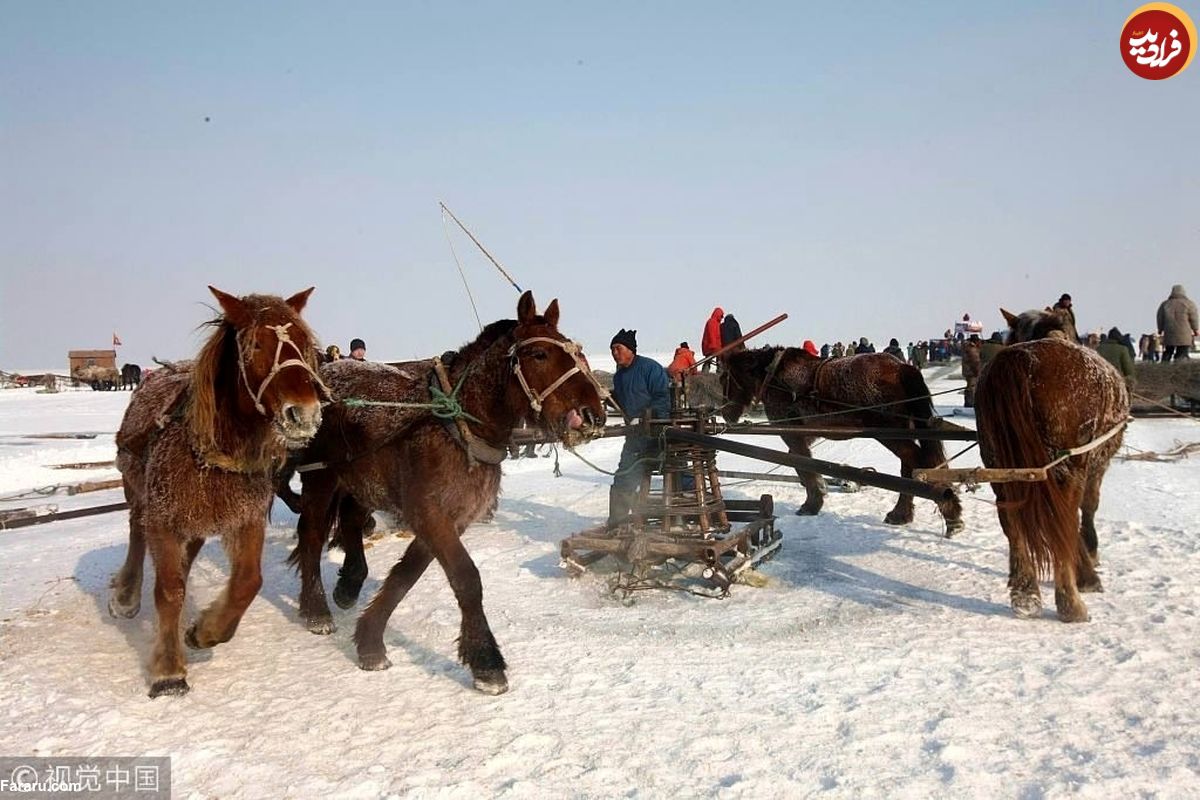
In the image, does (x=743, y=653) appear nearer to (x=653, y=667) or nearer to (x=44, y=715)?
(x=653, y=667)

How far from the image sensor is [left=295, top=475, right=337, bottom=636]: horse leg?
238 inches

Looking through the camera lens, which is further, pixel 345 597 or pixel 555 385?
pixel 345 597

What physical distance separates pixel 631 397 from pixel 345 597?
3396 mm

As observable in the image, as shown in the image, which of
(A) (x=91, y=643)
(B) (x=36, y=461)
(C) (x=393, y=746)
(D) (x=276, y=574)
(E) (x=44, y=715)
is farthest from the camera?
(B) (x=36, y=461)

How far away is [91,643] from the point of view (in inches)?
224

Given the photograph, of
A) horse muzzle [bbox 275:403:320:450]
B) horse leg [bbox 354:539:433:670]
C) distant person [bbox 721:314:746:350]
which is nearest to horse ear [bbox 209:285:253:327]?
horse muzzle [bbox 275:403:320:450]

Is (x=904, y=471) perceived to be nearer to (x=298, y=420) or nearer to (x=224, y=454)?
(x=298, y=420)

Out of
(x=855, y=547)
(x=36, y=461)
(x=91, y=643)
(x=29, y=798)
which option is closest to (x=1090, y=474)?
(x=855, y=547)

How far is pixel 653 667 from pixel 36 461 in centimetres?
1425

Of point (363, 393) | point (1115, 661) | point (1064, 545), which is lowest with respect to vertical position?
point (1115, 661)

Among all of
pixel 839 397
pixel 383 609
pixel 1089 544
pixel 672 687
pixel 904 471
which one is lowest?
pixel 672 687

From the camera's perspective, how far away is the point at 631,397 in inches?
336

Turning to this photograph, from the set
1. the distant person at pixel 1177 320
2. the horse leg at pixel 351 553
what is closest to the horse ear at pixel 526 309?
the horse leg at pixel 351 553

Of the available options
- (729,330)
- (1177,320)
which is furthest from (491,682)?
(1177,320)
